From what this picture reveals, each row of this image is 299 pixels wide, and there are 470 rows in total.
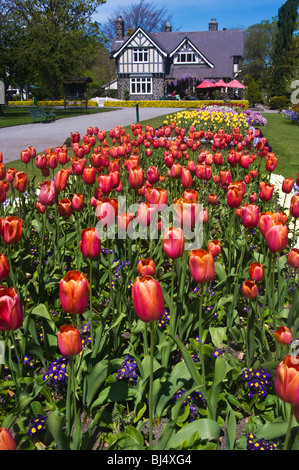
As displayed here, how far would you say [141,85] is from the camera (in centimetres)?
4697

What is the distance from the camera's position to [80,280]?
146 centimetres

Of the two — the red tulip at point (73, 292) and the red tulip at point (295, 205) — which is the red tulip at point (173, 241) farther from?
the red tulip at point (295, 205)

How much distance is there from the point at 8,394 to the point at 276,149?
1150 cm

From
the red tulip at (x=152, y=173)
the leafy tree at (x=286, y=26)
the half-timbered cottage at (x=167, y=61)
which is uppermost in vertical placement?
the leafy tree at (x=286, y=26)

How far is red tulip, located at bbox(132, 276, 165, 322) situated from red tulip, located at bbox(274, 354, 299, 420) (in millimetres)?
415

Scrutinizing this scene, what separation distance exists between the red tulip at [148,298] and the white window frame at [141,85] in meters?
48.0

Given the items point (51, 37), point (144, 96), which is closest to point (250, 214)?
point (51, 37)

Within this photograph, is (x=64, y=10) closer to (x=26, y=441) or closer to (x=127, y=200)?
(x=127, y=200)

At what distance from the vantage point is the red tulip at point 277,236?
186 cm

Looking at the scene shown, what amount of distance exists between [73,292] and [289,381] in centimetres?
75

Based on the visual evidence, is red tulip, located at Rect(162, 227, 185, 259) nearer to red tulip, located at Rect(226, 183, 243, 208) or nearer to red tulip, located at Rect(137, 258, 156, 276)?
red tulip, located at Rect(137, 258, 156, 276)

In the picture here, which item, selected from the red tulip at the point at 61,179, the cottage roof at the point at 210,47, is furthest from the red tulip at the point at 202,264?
the cottage roof at the point at 210,47

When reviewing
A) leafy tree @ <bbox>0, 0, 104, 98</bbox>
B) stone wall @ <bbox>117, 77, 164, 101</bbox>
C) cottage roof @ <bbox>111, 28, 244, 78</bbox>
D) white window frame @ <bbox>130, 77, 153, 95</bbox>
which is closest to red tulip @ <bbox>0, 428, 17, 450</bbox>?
leafy tree @ <bbox>0, 0, 104, 98</bbox>
